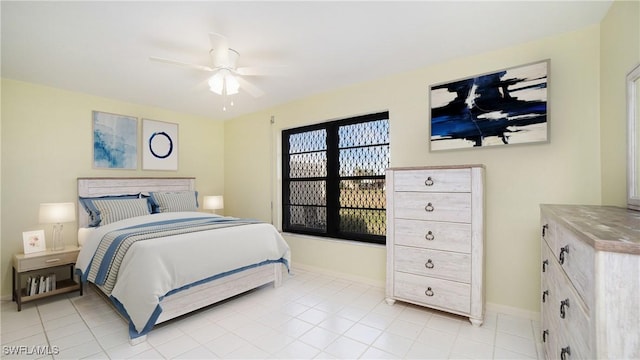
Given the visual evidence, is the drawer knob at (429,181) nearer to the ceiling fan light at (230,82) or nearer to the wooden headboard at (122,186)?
the ceiling fan light at (230,82)

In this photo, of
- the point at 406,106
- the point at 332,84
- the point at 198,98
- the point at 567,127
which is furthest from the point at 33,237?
the point at 567,127

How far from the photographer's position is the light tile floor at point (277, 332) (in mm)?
1900

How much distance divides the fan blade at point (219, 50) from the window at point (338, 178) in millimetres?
1674

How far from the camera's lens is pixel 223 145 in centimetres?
500

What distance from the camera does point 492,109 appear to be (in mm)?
2441

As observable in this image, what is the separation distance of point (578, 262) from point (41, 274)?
453 cm

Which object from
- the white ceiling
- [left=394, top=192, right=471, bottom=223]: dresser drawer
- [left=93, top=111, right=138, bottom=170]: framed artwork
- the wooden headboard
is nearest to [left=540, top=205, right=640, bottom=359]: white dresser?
[left=394, top=192, right=471, bottom=223]: dresser drawer

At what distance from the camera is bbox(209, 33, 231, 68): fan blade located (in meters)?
1.99

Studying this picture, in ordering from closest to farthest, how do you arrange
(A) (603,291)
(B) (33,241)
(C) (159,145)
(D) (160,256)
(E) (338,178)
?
1. (A) (603,291)
2. (D) (160,256)
3. (B) (33,241)
4. (E) (338,178)
5. (C) (159,145)

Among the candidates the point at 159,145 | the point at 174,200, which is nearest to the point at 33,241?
the point at 174,200

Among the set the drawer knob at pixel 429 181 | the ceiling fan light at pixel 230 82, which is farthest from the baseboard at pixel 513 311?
the ceiling fan light at pixel 230 82

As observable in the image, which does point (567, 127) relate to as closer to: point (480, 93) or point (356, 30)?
point (480, 93)

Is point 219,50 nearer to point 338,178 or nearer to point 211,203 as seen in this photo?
point 338,178

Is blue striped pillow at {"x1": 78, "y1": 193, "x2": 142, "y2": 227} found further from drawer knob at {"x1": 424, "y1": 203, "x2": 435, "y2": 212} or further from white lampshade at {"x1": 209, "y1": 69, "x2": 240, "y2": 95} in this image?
drawer knob at {"x1": 424, "y1": 203, "x2": 435, "y2": 212}
